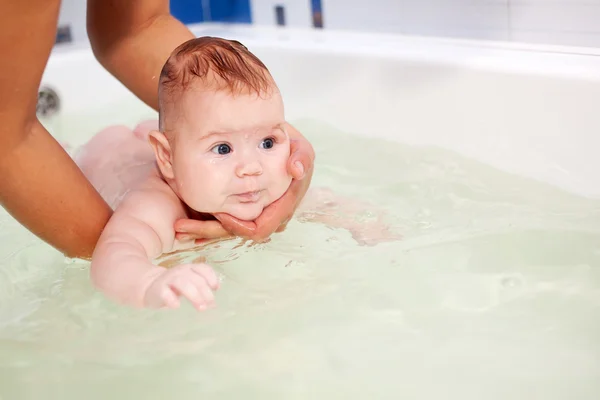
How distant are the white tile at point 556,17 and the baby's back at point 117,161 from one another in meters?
0.90

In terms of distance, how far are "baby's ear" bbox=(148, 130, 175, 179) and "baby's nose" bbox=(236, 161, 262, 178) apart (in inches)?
4.9

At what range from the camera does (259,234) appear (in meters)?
1.14

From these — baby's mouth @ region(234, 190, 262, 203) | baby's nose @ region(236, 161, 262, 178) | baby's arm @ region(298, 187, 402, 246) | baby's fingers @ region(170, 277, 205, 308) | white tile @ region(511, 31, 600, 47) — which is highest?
baby's nose @ region(236, 161, 262, 178)

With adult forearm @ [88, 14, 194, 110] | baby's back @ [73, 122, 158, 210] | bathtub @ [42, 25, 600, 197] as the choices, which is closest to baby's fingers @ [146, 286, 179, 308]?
baby's back @ [73, 122, 158, 210]

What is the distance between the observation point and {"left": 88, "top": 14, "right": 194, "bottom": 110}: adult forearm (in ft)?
4.29

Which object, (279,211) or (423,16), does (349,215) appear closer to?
(279,211)

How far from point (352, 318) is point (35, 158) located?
46 centimetres

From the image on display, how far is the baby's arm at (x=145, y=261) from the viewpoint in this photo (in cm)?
84

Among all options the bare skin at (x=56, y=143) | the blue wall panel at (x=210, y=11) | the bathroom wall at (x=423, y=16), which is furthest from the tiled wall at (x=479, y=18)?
the bare skin at (x=56, y=143)

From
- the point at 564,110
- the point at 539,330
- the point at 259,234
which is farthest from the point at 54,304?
the point at 564,110

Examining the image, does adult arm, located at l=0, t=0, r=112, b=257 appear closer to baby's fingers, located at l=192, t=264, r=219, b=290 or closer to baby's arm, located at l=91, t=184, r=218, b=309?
baby's arm, located at l=91, t=184, r=218, b=309

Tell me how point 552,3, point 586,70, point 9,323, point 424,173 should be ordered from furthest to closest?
1. point 552,3
2. point 424,173
3. point 586,70
4. point 9,323

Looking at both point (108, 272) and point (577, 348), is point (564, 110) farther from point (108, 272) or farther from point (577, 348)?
point (108, 272)

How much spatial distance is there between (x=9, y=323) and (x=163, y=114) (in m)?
0.36
